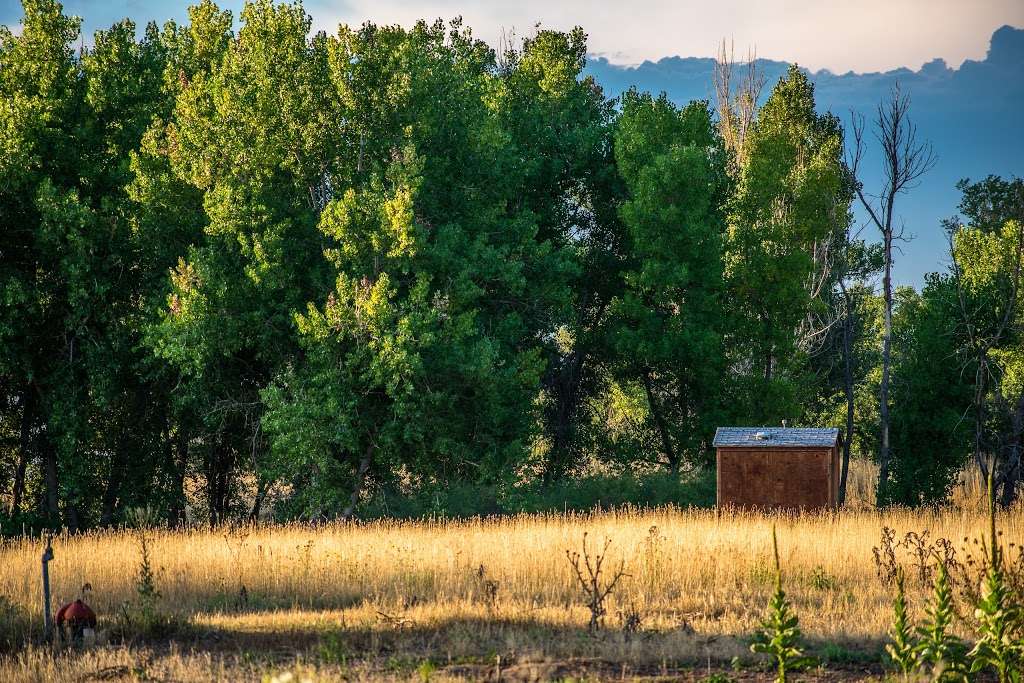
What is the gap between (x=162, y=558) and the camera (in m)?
16.0

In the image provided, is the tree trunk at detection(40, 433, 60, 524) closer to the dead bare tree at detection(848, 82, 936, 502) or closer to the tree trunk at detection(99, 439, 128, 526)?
the tree trunk at detection(99, 439, 128, 526)

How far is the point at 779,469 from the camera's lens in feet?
69.9

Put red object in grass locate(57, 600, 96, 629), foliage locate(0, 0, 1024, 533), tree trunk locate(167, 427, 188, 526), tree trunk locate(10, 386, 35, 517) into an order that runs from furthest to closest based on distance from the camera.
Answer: tree trunk locate(167, 427, 188, 526)
tree trunk locate(10, 386, 35, 517)
foliage locate(0, 0, 1024, 533)
red object in grass locate(57, 600, 96, 629)

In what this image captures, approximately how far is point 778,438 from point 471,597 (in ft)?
32.9

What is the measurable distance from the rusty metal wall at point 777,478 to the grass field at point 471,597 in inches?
47.2

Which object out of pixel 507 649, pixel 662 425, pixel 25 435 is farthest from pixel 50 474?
pixel 507 649

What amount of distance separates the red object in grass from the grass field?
409 millimetres

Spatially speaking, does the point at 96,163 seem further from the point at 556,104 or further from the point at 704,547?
the point at 704,547

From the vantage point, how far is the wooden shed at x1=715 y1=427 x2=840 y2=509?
21.1 metres

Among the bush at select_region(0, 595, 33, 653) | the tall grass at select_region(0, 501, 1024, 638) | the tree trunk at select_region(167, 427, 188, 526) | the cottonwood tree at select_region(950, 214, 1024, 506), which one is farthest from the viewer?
the cottonwood tree at select_region(950, 214, 1024, 506)

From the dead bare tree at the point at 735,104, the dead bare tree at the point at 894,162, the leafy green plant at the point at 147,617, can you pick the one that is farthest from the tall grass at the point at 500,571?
the dead bare tree at the point at 735,104

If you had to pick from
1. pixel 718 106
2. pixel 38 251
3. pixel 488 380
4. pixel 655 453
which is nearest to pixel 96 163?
pixel 38 251

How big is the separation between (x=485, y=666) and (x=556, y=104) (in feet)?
82.0

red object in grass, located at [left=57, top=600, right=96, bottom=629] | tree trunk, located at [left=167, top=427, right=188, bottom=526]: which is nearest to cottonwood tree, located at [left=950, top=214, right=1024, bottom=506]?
Answer: tree trunk, located at [left=167, top=427, right=188, bottom=526]
